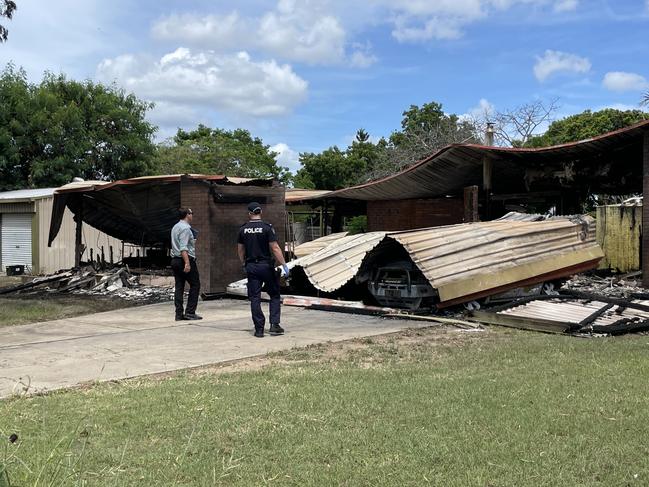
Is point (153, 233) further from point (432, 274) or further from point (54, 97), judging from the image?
point (54, 97)

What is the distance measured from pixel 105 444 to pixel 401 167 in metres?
27.4

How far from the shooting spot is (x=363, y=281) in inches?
480

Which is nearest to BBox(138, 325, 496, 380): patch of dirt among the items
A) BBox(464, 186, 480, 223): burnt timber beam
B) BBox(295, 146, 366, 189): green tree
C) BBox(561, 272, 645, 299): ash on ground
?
BBox(561, 272, 645, 299): ash on ground

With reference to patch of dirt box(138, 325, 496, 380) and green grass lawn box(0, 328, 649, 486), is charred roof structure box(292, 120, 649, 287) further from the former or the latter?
green grass lawn box(0, 328, 649, 486)

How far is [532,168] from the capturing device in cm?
1527

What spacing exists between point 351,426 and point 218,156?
37327mm

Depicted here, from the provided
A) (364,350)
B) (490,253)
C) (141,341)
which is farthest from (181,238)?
(490,253)

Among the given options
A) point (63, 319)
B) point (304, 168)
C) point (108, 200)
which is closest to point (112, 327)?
point (63, 319)

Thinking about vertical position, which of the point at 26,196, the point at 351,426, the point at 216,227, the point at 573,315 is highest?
the point at 26,196

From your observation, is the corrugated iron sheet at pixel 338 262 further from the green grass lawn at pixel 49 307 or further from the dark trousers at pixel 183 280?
the green grass lawn at pixel 49 307

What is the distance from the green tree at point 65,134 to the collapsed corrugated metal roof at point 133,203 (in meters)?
11.5

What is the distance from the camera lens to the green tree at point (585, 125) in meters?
29.6

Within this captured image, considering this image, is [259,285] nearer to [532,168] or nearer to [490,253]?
[490,253]

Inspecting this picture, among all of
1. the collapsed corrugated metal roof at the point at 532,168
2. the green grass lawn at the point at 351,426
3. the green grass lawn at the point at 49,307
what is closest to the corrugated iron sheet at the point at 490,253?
the collapsed corrugated metal roof at the point at 532,168
